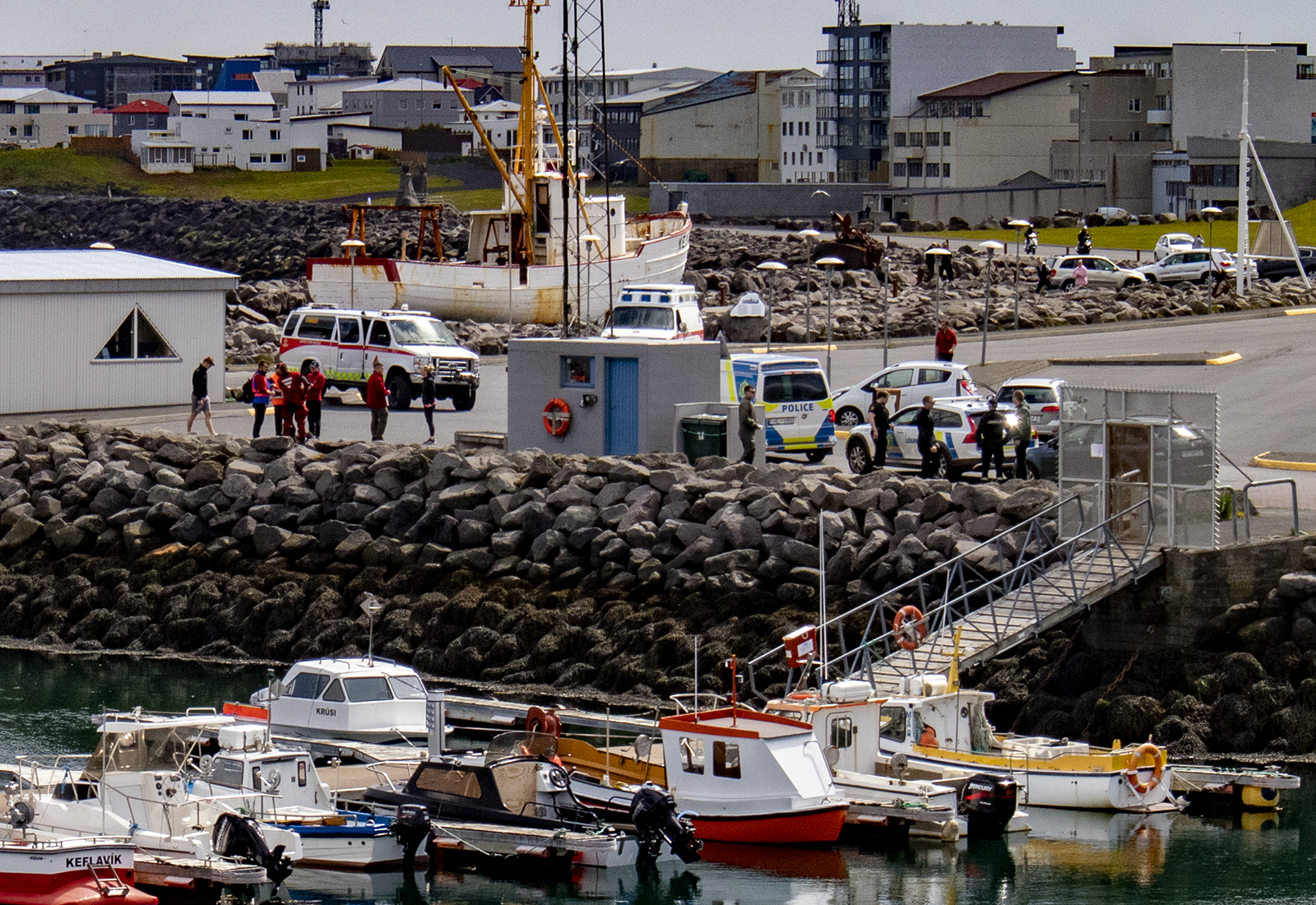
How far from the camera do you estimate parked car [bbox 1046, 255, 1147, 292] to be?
2559 inches

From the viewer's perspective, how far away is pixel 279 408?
35625mm

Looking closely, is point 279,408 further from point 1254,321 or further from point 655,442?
point 1254,321

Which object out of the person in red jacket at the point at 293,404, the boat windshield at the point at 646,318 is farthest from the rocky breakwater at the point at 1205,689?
the boat windshield at the point at 646,318

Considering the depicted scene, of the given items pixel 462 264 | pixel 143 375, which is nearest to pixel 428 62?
pixel 462 264

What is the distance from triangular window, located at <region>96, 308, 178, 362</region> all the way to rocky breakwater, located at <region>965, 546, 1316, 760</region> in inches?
839

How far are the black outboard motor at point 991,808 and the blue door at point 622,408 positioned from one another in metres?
12.4

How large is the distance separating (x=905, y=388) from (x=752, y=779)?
1523cm

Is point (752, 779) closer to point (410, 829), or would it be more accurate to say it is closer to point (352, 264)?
point (410, 829)

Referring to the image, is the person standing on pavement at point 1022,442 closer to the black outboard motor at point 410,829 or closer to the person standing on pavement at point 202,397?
the black outboard motor at point 410,829

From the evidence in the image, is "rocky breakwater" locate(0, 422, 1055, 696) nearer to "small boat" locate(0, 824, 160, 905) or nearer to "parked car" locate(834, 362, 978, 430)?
"parked car" locate(834, 362, 978, 430)

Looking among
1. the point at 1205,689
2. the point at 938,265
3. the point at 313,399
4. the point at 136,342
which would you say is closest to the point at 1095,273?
the point at 938,265

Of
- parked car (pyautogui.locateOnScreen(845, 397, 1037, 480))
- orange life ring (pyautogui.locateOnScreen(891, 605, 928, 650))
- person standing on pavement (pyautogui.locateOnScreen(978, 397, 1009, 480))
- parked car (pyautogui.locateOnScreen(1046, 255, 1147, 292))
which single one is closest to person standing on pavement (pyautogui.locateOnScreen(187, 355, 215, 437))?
parked car (pyautogui.locateOnScreen(845, 397, 1037, 480))

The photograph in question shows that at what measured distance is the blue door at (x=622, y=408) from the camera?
106 ft

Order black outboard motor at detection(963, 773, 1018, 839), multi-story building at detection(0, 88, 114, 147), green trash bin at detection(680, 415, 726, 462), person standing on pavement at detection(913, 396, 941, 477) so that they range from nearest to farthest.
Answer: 1. black outboard motor at detection(963, 773, 1018, 839)
2. person standing on pavement at detection(913, 396, 941, 477)
3. green trash bin at detection(680, 415, 726, 462)
4. multi-story building at detection(0, 88, 114, 147)
